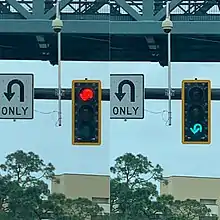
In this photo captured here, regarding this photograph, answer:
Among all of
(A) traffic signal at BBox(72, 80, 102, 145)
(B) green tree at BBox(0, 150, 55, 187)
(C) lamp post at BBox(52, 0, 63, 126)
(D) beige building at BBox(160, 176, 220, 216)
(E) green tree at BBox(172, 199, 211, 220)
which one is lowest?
(E) green tree at BBox(172, 199, 211, 220)

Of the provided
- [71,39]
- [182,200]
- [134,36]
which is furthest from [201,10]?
[182,200]

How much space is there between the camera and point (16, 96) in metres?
8.11

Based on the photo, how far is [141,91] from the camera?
8.16 metres

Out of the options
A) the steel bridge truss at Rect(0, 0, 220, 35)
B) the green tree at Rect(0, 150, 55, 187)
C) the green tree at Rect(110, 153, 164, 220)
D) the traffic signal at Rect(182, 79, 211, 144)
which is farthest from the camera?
the steel bridge truss at Rect(0, 0, 220, 35)

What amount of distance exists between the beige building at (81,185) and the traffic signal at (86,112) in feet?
1.05

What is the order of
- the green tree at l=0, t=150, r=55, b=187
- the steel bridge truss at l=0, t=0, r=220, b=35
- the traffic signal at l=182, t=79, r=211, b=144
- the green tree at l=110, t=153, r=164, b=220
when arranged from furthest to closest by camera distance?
the steel bridge truss at l=0, t=0, r=220, b=35, the green tree at l=110, t=153, r=164, b=220, the traffic signal at l=182, t=79, r=211, b=144, the green tree at l=0, t=150, r=55, b=187

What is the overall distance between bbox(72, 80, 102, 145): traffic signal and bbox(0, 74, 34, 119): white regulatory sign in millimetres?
397

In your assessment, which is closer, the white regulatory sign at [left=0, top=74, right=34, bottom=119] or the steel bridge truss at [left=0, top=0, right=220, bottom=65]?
the white regulatory sign at [left=0, top=74, right=34, bottom=119]

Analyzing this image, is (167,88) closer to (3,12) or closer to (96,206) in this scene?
(96,206)

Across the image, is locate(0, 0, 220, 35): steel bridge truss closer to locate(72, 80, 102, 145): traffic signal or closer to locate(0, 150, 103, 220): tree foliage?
locate(72, 80, 102, 145): traffic signal

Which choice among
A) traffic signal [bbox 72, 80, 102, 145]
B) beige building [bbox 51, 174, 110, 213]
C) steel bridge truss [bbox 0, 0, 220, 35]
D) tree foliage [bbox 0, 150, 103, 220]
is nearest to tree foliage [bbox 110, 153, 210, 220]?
beige building [bbox 51, 174, 110, 213]

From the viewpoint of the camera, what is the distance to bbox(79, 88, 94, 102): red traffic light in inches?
318

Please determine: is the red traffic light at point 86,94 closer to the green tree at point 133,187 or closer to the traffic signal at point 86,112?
the traffic signal at point 86,112

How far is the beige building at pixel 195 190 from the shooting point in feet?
26.8
